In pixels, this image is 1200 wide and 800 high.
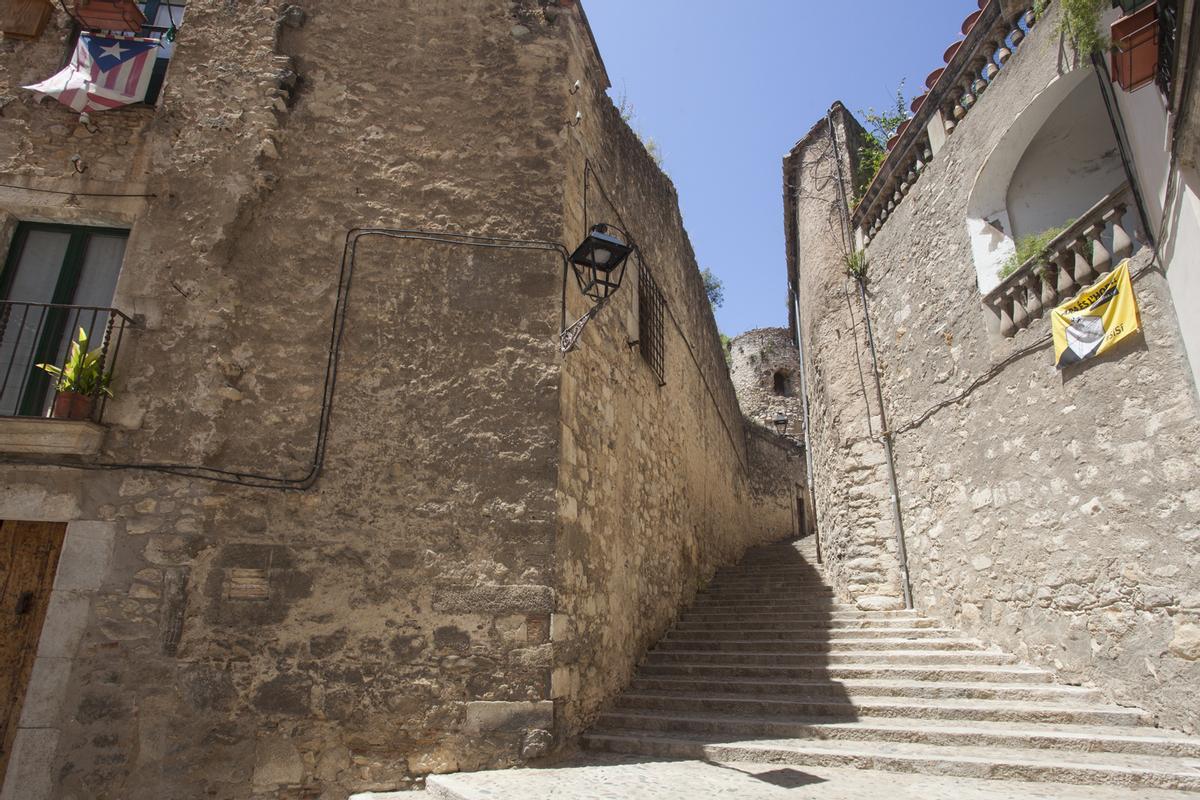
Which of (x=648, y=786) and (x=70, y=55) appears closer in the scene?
(x=648, y=786)

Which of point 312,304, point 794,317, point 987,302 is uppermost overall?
point 794,317

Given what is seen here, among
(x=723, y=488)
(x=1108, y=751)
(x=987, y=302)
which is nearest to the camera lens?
(x=1108, y=751)

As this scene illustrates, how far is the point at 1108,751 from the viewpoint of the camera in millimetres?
4094

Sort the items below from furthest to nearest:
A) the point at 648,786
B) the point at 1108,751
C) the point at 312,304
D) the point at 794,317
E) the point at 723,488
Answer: the point at 794,317
the point at 723,488
the point at 312,304
the point at 1108,751
the point at 648,786

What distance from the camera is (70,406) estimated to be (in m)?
4.41

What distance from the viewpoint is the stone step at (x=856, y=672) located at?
528cm

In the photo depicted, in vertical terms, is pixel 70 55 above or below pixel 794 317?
below

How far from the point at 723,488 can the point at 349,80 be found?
9199 millimetres

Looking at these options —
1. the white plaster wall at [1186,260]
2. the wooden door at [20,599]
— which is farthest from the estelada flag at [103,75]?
the white plaster wall at [1186,260]

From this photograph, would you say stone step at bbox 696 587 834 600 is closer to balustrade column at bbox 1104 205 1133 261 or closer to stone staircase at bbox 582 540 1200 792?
stone staircase at bbox 582 540 1200 792

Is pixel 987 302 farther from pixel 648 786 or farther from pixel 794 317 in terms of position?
pixel 794 317

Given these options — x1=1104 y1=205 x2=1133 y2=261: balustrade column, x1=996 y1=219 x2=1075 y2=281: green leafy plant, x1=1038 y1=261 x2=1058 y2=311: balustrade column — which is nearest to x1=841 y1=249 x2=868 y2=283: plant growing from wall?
x1=996 y1=219 x2=1075 y2=281: green leafy plant

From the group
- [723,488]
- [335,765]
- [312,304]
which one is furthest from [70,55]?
[723,488]

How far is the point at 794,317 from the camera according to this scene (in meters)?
15.5
